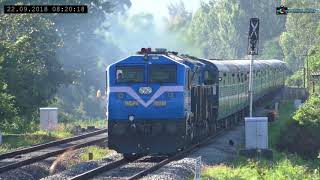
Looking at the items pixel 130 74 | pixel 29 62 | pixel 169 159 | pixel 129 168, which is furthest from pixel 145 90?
pixel 29 62

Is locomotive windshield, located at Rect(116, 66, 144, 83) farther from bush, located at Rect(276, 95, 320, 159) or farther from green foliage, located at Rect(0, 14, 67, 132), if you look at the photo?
bush, located at Rect(276, 95, 320, 159)

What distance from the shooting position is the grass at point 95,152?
76.9ft

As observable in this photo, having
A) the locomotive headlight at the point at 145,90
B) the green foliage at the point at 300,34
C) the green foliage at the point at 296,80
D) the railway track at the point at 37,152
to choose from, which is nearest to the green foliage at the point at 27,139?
the railway track at the point at 37,152

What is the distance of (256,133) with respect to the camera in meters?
23.8

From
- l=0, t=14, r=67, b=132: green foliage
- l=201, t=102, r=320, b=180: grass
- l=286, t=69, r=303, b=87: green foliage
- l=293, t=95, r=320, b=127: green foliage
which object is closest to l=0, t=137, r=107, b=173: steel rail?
l=0, t=14, r=67, b=132: green foliage

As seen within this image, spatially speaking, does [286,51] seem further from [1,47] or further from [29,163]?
[29,163]

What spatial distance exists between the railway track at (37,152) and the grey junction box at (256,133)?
669cm

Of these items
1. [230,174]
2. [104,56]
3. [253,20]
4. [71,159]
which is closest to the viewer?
[230,174]

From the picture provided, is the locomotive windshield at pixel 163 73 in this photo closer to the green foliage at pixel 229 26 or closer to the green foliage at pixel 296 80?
the green foliage at pixel 296 80

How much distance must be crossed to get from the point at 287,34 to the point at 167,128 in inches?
2846

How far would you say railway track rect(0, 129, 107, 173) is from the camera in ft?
69.8

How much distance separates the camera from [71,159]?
22.5 metres

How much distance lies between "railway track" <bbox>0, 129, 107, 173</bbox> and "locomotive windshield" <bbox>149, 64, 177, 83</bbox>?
16.0 feet

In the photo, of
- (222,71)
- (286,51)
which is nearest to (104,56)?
(286,51)
